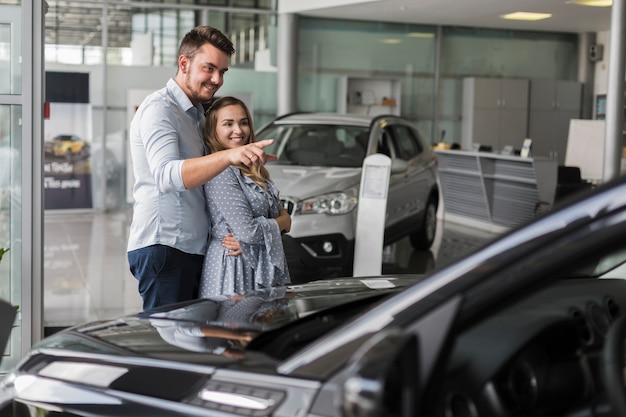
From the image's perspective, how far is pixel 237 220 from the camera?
11.7 ft

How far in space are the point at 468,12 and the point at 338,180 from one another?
8.66 metres

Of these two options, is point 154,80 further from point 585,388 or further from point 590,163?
point 585,388

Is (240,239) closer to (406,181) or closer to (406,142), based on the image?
(406,181)

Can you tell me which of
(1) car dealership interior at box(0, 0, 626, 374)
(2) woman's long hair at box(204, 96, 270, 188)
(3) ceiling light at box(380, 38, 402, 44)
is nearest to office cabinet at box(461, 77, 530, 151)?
(1) car dealership interior at box(0, 0, 626, 374)

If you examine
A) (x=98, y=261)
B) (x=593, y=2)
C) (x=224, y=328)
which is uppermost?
(x=593, y=2)

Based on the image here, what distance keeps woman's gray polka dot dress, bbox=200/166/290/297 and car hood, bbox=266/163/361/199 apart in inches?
184

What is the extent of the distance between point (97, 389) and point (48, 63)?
14671 mm

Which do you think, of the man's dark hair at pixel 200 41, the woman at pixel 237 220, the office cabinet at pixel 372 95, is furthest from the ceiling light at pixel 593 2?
the man's dark hair at pixel 200 41

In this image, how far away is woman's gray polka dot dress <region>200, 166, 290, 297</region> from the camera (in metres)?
3.57

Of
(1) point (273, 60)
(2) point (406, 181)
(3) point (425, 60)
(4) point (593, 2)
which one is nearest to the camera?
(2) point (406, 181)

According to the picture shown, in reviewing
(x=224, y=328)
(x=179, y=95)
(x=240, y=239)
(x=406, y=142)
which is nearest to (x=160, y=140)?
(x=179, y=95)

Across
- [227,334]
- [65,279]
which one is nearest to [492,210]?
[65,279]

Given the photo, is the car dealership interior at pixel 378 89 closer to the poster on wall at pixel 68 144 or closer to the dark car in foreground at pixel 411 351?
the poster on wall at pixel 68 144

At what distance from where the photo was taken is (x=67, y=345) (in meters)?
2.21
